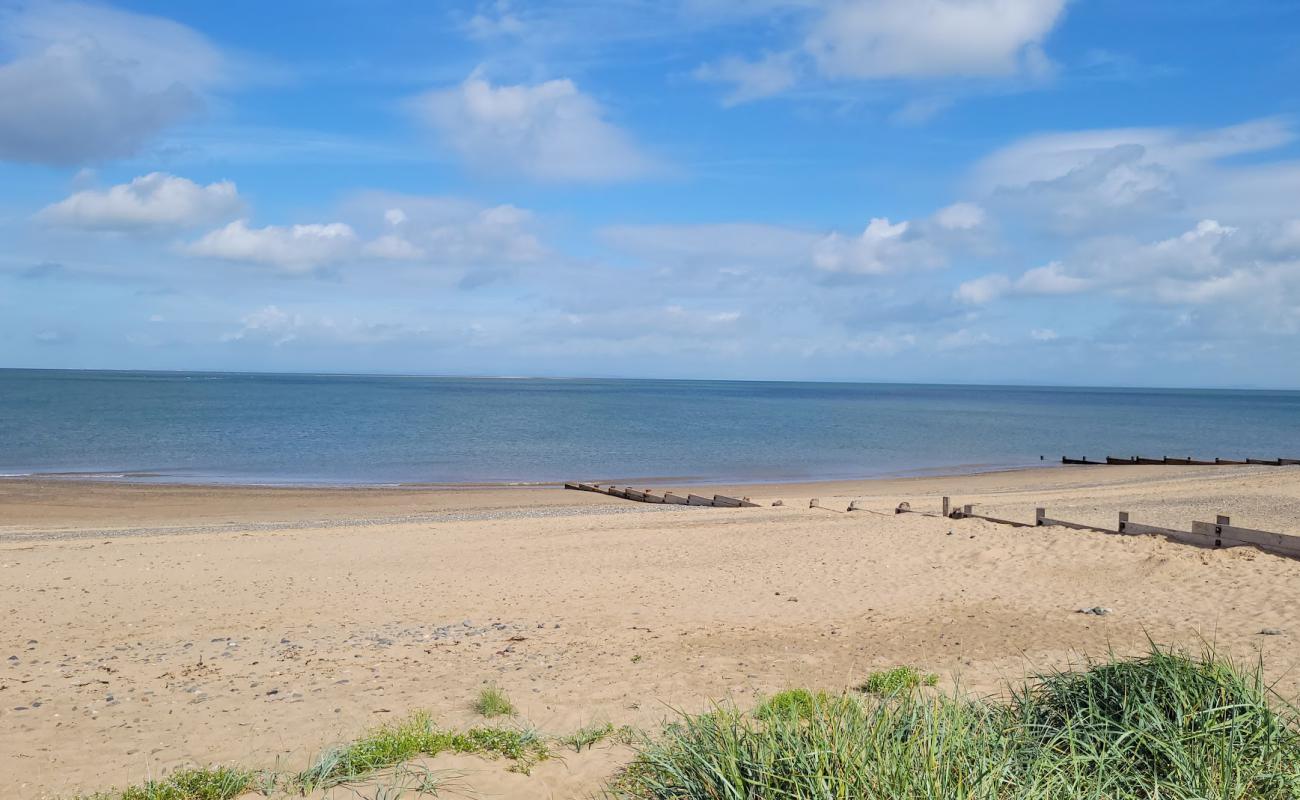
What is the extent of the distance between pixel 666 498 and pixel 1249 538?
15517 mm

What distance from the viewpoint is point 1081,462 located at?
42719mm

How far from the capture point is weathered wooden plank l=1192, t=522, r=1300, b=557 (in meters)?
12.5

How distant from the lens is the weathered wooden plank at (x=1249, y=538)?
12.5 m

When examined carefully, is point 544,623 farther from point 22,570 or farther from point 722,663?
point 22,570

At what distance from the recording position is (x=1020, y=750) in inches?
185

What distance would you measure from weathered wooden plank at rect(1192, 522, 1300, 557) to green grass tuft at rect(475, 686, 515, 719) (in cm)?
1103

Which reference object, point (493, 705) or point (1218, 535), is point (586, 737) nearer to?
point (493, 705)

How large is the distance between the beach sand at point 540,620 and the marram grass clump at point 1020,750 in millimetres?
1451

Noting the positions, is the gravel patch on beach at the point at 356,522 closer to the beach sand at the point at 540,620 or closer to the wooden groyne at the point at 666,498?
the beach sand at the point at 540,620

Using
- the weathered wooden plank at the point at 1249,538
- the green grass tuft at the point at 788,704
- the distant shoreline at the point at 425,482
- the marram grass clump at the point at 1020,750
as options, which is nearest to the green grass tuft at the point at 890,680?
the green grass tuft at the point at 788,704

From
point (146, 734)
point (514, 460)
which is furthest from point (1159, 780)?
point (514, 460)

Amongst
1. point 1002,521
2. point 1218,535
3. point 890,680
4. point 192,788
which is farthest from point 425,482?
point 192,788

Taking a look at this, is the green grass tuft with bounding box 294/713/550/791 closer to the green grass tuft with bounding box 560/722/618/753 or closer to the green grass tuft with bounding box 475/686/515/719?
the green grass tuft with bounding box 560/722/618/753

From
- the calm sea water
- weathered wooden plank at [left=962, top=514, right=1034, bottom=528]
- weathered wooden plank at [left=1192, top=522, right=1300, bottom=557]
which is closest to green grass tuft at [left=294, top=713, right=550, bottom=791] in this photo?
weathered wooden plank at [left=1192, top=522, right=1300, bottom=557]
